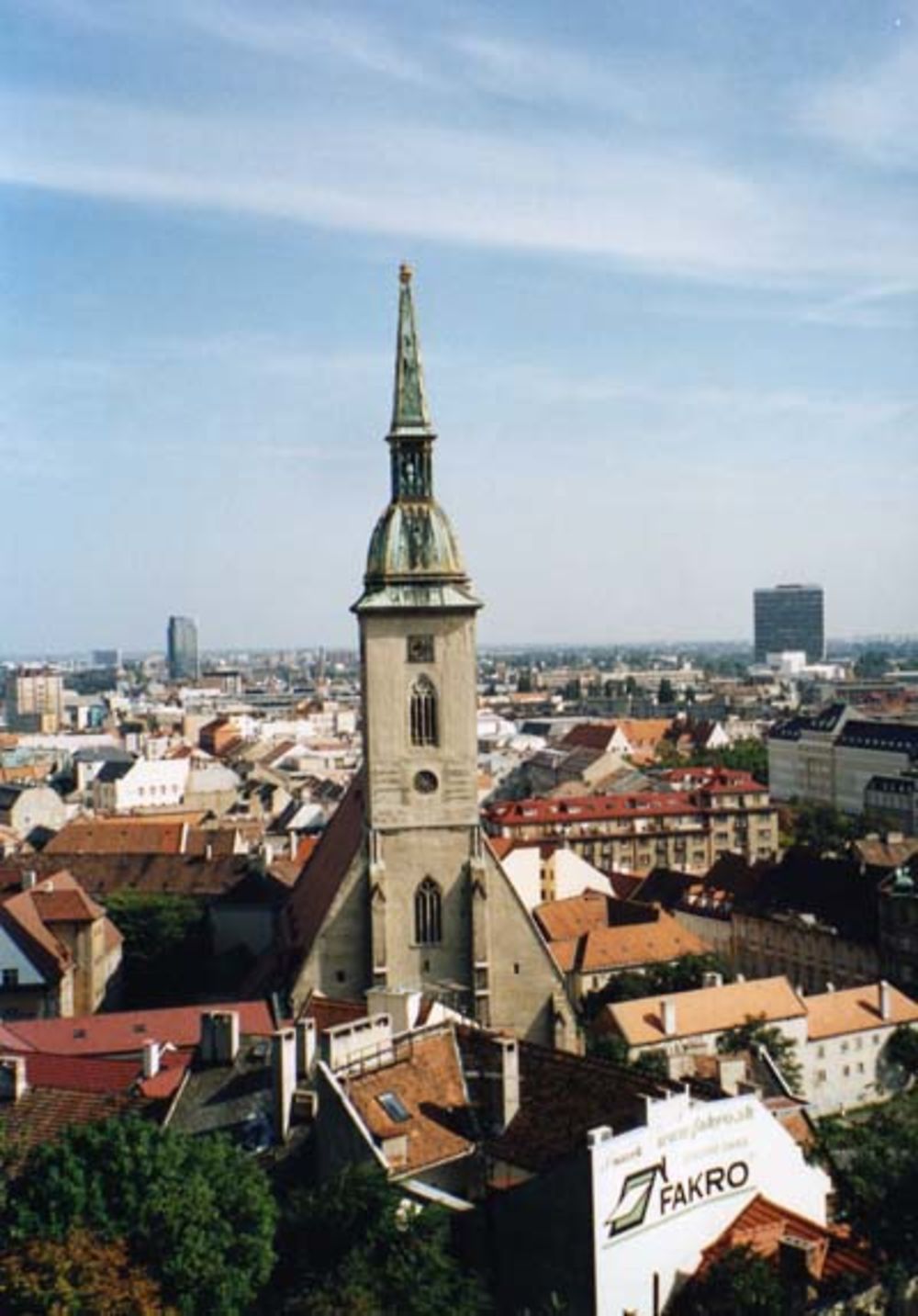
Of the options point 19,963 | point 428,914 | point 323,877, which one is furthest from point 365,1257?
point 19,963

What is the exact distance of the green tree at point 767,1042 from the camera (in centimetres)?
6134

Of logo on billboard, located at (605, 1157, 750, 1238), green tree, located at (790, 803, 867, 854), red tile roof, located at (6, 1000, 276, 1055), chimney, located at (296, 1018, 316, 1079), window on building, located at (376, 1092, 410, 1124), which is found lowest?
green tree, located at (790, 803, 867, 854)

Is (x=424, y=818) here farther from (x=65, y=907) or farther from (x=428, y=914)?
(x=65, y=907)

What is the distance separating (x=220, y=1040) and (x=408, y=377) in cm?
2661

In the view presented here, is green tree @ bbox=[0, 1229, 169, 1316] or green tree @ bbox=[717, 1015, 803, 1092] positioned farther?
green tree @ bbox=[717, 1015, 803, 1092]

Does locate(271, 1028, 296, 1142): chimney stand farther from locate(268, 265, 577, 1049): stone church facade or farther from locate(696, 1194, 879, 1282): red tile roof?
locate(268, 265, 577, 1049): stone church facade

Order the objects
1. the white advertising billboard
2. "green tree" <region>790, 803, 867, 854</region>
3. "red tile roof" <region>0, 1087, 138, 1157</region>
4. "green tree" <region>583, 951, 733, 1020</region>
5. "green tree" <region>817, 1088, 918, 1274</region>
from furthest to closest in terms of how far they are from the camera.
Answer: "green tree" <region>790, 803, 867, 854</region>
"green tree" <region>583, 951, 733, 1020</region>
"red tile roof" <region>0, 1087, 138, 1157</region>
"green tree" <region>817, 1088, 918, 1274</region>
the white advertising billboard

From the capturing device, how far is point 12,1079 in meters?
42.8

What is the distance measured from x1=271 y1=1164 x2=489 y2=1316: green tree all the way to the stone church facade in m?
21.0

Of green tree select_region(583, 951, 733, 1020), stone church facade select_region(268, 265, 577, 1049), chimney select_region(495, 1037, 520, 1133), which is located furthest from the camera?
green tree select_region(583, 951, 733, 1020)

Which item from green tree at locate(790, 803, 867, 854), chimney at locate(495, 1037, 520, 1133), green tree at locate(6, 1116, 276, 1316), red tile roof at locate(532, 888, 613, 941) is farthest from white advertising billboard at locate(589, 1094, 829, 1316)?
green tree at locate(790, 803, 867, 854)

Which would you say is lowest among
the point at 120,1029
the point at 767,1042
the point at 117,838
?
the point at 767,1042

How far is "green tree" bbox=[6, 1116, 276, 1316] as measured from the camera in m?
32.2

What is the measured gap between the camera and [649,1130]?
110ft
